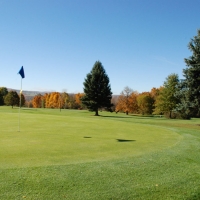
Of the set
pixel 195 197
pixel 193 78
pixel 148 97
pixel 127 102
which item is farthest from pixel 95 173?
pixel 148 97

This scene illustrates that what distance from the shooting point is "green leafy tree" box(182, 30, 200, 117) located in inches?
1046

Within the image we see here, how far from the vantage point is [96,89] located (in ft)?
157

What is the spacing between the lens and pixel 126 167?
6.85 meters

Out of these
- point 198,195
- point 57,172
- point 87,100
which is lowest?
point 198,195

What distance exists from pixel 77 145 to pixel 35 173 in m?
3.57

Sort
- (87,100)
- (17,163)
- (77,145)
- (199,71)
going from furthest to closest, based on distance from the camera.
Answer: (87,100) → (199,71) → (77,145) → (17,163)

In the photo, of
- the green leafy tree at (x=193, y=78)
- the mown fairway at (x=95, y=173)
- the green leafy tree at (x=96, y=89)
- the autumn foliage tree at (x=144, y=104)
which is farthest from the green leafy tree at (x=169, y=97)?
the mown fairway at (x=95, y=173)

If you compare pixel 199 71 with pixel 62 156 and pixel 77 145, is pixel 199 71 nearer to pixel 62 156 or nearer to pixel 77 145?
pixel 77 145

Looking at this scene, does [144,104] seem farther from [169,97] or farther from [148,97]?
[169,97]

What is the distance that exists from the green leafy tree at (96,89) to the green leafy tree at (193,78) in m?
22.4

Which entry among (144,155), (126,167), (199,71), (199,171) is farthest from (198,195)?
(199,71)

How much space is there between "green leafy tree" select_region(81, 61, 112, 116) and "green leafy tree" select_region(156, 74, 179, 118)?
1169 cm

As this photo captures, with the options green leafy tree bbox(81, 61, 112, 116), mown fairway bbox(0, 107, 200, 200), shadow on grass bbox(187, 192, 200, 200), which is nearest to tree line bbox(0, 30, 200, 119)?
green leafy tree bbox(81, 61, 112, 116)

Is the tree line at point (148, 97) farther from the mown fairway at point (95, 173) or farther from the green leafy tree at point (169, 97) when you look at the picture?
the mown fairway at point (95, 173)
